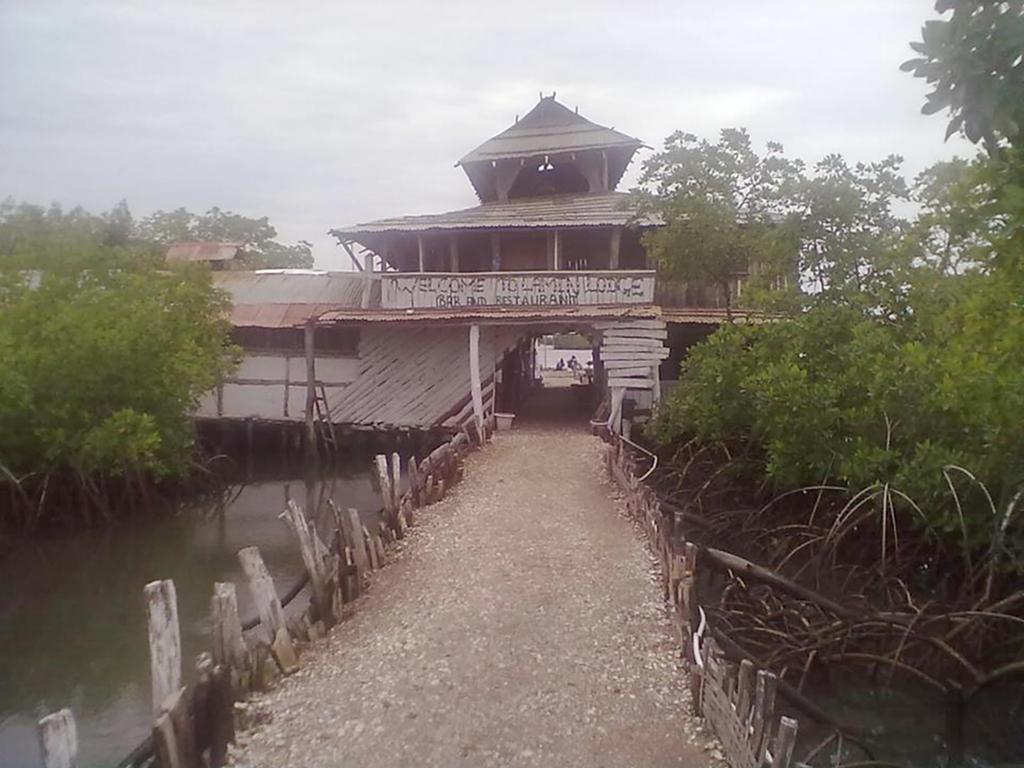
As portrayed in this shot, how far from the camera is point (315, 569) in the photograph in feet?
22.9

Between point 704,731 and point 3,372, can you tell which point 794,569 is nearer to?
point 704,731

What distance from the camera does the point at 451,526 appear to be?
955 centimetres

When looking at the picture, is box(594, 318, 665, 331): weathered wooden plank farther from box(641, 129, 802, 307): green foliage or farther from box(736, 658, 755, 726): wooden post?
box(736, 658, 755, 726): wooden post

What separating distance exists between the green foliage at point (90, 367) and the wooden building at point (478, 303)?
299 centimetres

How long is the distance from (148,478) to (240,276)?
6.82 meters

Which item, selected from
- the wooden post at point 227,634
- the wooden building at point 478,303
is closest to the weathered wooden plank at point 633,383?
the wooden building at point 478,303

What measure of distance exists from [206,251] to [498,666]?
19.1m

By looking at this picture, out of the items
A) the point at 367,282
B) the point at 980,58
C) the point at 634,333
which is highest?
the point at 980,58

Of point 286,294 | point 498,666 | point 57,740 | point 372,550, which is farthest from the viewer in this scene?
point 286,294

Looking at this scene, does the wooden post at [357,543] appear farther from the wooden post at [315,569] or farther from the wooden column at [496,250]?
the wooden column at [496,250]

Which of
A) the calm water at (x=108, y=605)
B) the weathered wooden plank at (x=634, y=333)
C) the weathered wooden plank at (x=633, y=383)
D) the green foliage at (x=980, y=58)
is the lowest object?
the calm water at (x=108, y=605)

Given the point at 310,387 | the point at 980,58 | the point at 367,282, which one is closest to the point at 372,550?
the point at 980,58

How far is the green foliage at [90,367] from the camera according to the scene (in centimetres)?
1224

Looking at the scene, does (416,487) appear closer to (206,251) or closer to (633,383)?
(633,383)
